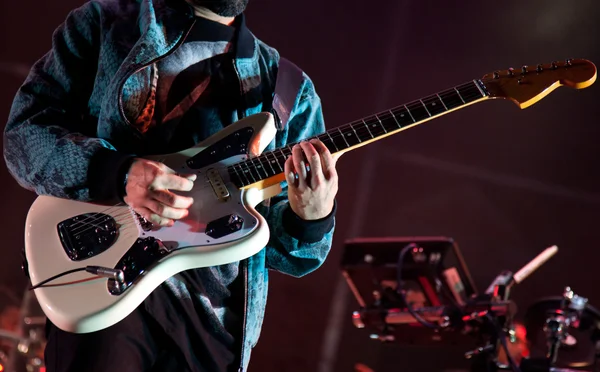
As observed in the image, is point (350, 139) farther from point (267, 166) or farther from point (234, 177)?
point (234, 177)

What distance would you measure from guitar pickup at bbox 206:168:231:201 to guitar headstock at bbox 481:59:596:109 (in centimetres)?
93

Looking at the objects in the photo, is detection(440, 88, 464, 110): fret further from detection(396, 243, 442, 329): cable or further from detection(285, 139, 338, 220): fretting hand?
detection(396, 243, 442, 329): cable

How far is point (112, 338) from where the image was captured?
164cm

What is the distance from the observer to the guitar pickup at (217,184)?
1916 mm

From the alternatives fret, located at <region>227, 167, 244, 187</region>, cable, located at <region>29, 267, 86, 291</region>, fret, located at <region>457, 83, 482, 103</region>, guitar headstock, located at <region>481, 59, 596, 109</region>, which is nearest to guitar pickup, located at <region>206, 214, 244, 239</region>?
fret, located at <region>227, 167, 244, 187</region>

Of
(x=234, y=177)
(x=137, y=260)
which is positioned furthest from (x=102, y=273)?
(x=234, y=177)

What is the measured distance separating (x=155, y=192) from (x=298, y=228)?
18.7 inches

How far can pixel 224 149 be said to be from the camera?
6.51 ft

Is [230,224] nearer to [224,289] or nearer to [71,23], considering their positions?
[224,289]

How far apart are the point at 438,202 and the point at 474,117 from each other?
0.77 metres

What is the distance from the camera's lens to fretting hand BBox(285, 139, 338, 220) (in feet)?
6.21

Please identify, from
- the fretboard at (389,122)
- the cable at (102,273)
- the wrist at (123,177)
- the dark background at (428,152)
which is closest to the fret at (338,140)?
the fretboard at (389,122)

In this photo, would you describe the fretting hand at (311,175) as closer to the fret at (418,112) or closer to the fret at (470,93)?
the fret at (418,112)

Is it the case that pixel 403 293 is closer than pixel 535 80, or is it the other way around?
pixel 535 80
